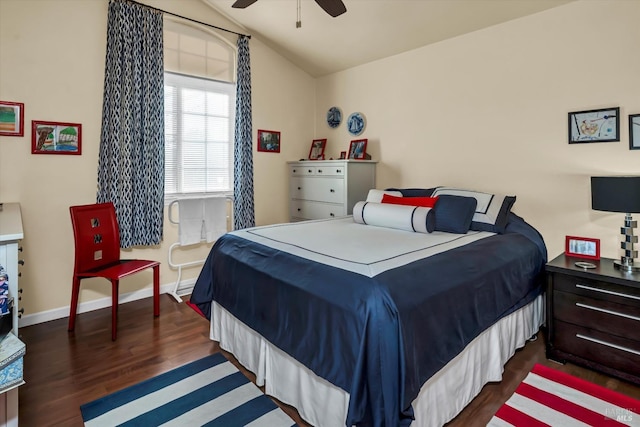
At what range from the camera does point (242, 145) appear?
3994 millimetres

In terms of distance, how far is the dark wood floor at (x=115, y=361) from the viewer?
1.85 m

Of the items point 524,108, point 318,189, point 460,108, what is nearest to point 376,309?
point 524,108

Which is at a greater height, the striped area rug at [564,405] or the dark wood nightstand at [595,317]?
the dark wood nightstand at [595,317]

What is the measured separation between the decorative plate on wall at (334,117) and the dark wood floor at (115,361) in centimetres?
283

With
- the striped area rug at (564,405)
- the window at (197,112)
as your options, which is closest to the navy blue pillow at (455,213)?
the striped area rug at (564,405)

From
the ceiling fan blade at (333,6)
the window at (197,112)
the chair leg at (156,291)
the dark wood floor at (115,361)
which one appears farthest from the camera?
the window at (197,112)

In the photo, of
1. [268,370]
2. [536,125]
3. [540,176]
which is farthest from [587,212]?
[268,370]

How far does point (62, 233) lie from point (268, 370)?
2337mm

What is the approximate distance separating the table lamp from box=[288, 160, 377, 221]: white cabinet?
7.02 feet

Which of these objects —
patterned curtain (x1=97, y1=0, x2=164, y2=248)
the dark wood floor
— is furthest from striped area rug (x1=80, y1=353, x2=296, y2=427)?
patterned curtain (x1=97, y1=0, x2=164, y2=248)

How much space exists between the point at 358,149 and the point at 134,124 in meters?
2.37

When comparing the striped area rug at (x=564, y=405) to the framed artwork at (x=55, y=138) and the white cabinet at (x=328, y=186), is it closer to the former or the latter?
the white cabinet at (x=328, y=186)

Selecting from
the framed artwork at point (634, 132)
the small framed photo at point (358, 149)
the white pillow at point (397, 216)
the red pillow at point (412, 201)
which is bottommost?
the white pillow at point (397, 216)

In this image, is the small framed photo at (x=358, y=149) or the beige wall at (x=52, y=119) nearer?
the beige wall at (x=52, y=119)
